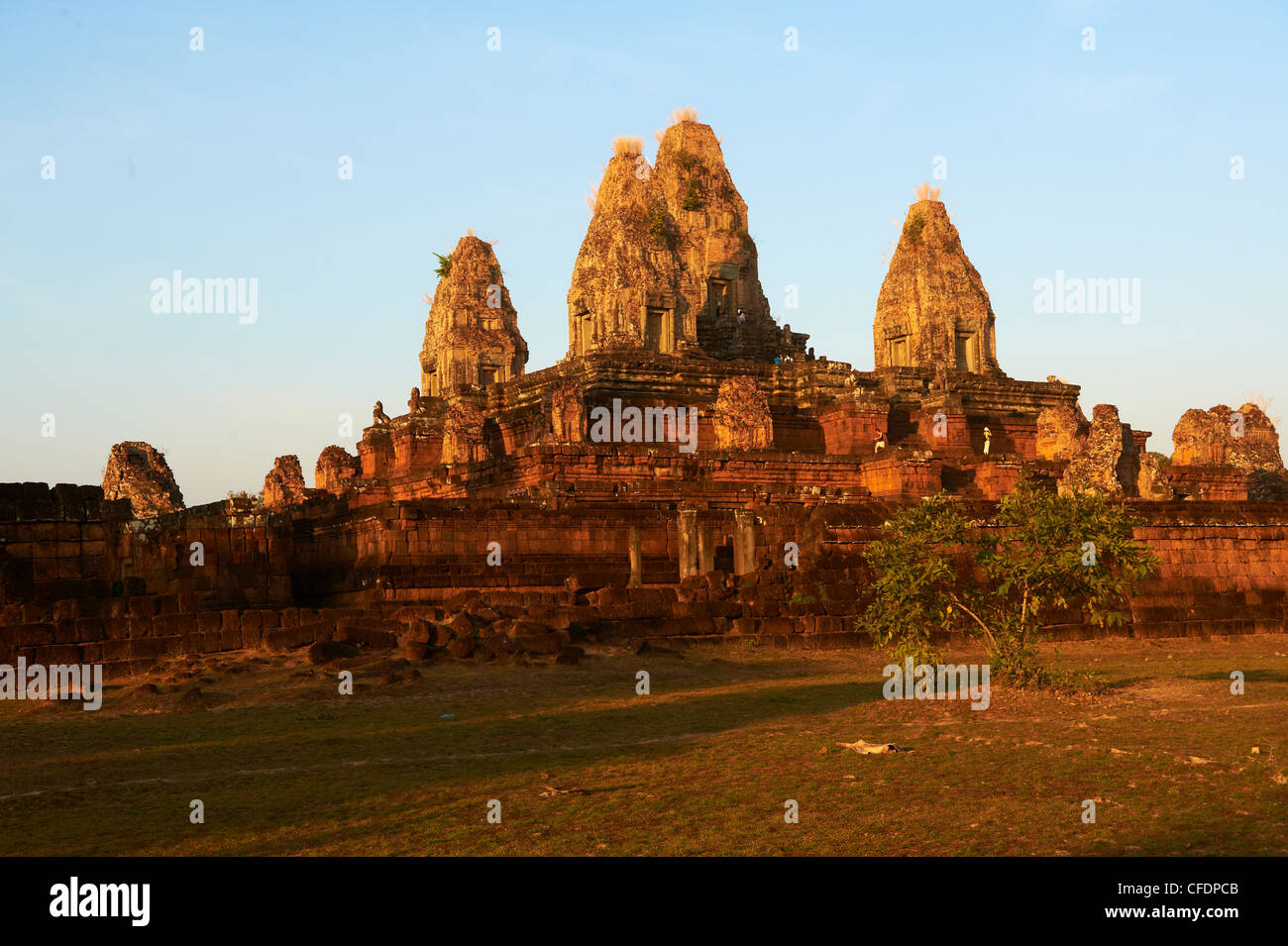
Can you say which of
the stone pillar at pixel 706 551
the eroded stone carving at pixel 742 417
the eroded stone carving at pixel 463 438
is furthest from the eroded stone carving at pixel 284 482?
the stone pillar at pixel 706 551

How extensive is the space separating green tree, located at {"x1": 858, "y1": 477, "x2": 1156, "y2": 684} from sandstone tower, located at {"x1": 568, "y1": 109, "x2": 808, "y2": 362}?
23.5m

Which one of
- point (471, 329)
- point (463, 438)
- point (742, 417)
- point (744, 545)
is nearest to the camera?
point (744, 545)

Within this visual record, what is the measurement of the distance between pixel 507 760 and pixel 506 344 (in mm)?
38288

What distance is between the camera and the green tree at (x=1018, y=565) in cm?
1638

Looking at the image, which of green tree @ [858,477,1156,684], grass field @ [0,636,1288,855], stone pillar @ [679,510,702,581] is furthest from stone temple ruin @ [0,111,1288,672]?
green tree @ [858,477,1156,684]

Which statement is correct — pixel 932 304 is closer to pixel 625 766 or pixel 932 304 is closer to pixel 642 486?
pixel 642 486

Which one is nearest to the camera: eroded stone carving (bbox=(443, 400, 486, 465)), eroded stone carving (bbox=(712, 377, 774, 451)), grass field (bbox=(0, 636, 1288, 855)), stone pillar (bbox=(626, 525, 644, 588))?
grass field (bbox=(0, 636, 1288, 855))

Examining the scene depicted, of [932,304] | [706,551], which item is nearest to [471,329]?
[932,304]

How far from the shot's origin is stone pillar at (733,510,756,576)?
2459cm

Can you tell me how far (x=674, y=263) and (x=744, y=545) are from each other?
64.8ft

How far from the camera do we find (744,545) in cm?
2472

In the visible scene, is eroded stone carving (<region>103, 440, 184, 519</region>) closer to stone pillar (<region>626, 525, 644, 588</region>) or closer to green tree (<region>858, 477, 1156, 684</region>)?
stone pillar (<region>626, 525, 644, 588</region>)

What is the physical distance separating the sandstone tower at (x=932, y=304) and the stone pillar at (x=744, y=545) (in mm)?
23451

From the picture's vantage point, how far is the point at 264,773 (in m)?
12.1
